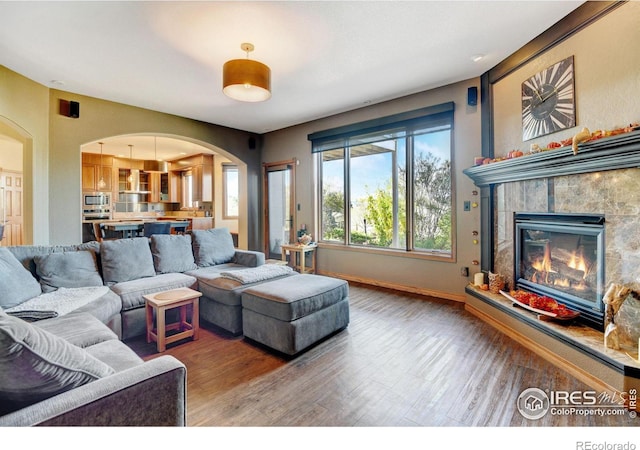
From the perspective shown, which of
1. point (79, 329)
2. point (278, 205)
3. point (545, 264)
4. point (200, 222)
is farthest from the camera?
point (200, 222)

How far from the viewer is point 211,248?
399 centimetres

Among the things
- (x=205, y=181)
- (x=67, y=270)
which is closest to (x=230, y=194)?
(x=205, y=181)

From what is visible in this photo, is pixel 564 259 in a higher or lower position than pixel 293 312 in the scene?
higher

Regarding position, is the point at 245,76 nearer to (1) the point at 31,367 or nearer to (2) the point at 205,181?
(1) the point at 31,367

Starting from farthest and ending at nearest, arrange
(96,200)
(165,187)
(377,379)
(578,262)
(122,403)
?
(165,187)
(96,200)
(578,262)
(377,379)
(122,403)

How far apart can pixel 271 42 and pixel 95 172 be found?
8174mm

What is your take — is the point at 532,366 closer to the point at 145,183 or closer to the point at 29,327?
the point at 29,327

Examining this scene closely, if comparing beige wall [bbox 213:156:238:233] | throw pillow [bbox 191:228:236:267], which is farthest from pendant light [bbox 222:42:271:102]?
beige wall [bbox 213:156:238:233]

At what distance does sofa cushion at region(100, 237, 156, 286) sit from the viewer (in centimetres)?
305

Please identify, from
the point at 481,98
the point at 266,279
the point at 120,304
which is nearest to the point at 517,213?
the point at 481,98

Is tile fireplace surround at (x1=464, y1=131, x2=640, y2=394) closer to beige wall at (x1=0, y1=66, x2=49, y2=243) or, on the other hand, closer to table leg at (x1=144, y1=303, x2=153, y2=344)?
table leg at (x1=144, y1=303, x2=153, y2=344)

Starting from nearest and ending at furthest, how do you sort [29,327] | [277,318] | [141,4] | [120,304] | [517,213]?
1. [29,327]
2. [141,4]
3. [277,318]
4. [120,304]
5. [517,213]
